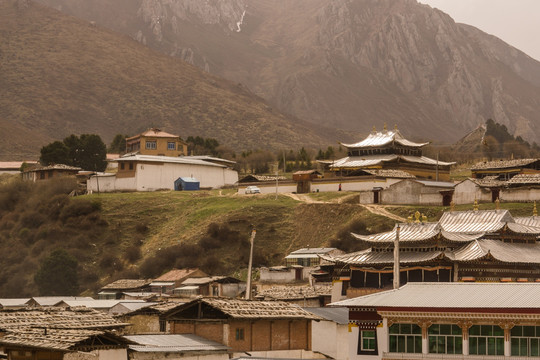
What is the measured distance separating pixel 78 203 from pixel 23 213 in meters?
8.03

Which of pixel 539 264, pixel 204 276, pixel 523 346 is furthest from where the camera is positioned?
pixel 204 276

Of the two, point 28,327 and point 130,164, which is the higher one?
point 130,164

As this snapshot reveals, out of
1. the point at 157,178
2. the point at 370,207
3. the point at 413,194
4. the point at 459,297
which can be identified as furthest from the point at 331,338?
the point at 157,178

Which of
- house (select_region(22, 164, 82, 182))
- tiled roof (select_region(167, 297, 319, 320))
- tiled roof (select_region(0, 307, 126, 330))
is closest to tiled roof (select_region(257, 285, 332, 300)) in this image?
tiled roof (select_region(167, 297, 319, 320))

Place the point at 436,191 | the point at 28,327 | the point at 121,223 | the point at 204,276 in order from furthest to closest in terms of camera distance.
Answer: the point at 121,223
the point at 436,191
the point at 204,276
the point at 28,327

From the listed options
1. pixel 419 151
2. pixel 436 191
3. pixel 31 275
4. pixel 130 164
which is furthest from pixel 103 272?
pixel 419 151

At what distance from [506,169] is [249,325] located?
84386 mm

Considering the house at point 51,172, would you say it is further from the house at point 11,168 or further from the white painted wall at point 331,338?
the white painted wall at point 331,338

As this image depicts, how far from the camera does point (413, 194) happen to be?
117938mm

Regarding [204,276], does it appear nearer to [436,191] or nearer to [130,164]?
[436,191]

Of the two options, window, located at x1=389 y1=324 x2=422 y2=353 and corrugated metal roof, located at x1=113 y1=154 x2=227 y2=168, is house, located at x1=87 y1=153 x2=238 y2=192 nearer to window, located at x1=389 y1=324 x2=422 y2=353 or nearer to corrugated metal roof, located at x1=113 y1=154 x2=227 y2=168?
corrugated metal roof, located at x1=113 y1=154 x2=227 y2=168

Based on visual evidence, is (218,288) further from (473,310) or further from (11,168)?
(11,168)

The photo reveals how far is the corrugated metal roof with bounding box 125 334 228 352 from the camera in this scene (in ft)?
148

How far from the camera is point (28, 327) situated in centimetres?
4622
